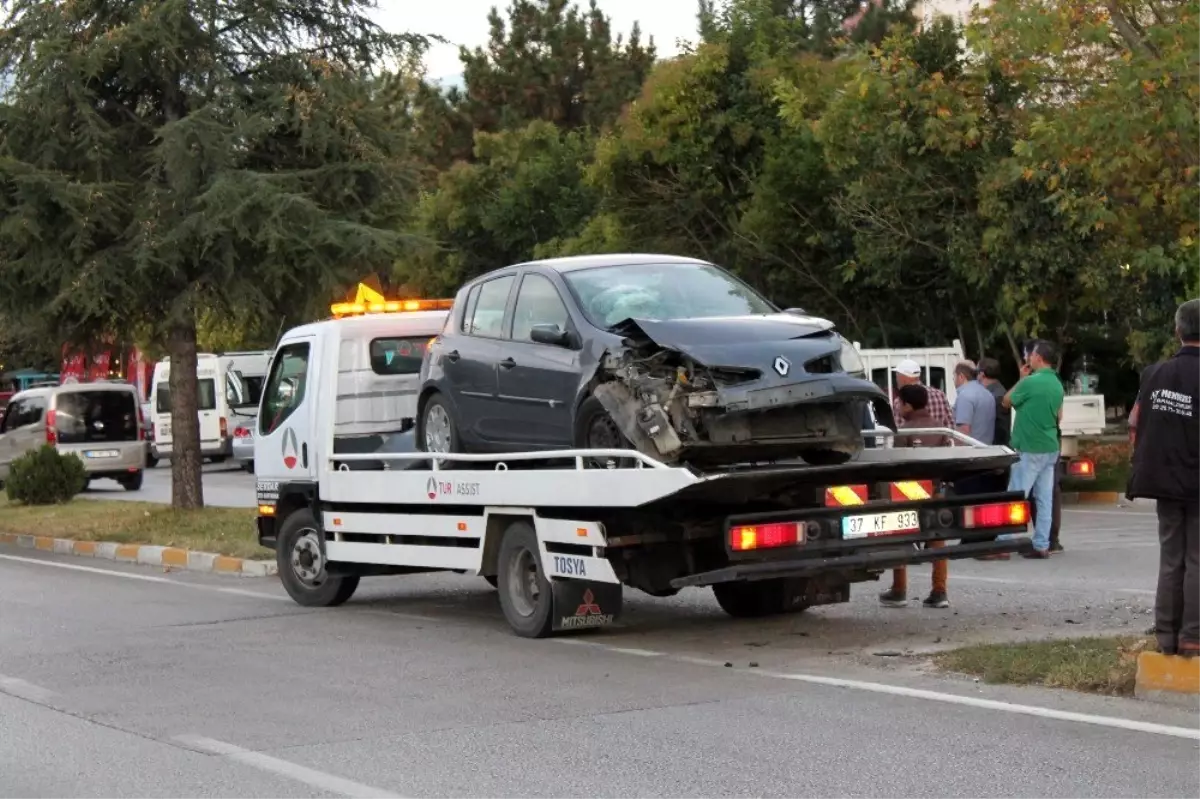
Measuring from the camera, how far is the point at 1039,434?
50.3 ft

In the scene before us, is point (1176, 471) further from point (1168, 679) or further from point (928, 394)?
point (928, 394)

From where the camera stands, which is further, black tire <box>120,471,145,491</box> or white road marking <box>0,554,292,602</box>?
black tire <box>120,471,145,491</box>

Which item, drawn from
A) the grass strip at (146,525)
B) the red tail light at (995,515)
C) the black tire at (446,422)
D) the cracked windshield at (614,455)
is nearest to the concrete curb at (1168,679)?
the cracked windshield at (614,455)

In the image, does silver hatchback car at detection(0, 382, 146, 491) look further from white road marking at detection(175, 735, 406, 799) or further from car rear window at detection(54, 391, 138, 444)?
white road marking at detection(175, 735, 406, 799)

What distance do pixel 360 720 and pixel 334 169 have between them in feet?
43.9

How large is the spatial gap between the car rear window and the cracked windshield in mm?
2056

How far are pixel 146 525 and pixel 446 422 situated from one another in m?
9.83

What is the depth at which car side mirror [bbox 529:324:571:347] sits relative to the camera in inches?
437

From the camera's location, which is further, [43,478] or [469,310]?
[43,478]

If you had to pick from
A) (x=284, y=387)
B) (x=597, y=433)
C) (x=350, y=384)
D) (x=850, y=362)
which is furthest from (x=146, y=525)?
(x=850, y=362)

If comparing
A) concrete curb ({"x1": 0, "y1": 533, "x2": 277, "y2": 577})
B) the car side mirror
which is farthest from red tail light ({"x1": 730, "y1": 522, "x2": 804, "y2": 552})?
concrete curb ({"x1": 0, "y1": 533, "x2": 277, "y2": 577})

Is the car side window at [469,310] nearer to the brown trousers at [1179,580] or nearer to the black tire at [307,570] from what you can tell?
the black tire at [307,570]

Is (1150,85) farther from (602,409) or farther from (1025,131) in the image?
(602,409)

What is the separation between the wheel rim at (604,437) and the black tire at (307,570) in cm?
352
